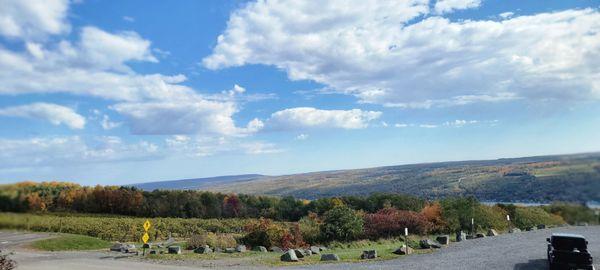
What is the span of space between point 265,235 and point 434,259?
480 inches

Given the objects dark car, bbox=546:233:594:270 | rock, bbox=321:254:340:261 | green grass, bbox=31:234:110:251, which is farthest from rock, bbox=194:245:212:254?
dark car, bbox=546:233:594:270

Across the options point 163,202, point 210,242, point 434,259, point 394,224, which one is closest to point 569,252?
point 434,259

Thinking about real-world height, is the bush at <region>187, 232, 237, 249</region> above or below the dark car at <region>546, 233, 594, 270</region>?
below

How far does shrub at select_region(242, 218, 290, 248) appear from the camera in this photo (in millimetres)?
29234

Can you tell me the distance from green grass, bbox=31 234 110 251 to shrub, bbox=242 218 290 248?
32.9 ft

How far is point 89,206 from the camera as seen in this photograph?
408 inches

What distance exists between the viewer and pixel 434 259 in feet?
70.6

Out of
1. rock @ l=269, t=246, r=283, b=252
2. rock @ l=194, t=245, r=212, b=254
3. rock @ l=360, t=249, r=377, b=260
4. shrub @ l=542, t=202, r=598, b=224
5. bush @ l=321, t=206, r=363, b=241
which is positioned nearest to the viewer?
shrub @ l=542, t=202, r=598, b=224

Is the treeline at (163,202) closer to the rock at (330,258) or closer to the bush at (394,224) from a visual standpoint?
the bush at (394,224)

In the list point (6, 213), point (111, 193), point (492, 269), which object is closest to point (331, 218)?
point (492, 269)

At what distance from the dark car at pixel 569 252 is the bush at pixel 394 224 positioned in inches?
741

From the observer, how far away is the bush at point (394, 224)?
33.9m

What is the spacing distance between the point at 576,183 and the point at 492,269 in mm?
14940

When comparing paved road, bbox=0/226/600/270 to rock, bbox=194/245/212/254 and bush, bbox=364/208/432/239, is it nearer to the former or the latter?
rock, bbox=194/245/212/254
